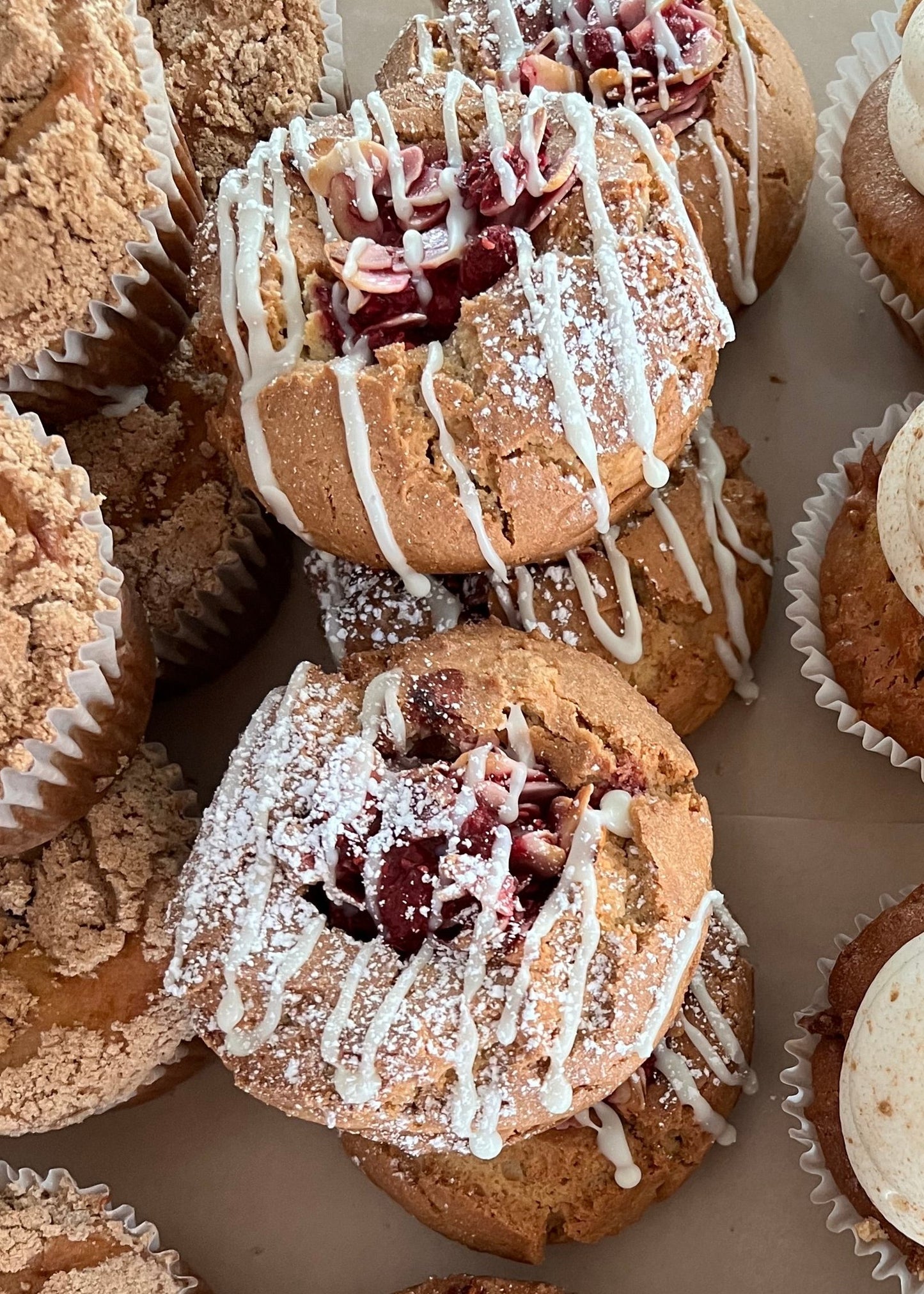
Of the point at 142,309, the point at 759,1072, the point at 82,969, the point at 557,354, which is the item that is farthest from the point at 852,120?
the point at 82,969

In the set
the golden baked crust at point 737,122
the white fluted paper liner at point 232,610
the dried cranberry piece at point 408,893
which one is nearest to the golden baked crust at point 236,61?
the golden baked crust at point 737,122

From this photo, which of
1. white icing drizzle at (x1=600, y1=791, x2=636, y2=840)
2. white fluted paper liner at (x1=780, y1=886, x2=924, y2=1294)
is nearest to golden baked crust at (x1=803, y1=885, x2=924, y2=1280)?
white fluted paper liner at (x1=780, y1=886, x2=924, y2=1294)

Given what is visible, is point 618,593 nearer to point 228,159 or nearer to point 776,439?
point 776,439

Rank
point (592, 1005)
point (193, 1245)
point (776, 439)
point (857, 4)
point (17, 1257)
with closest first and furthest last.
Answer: point (592, 1005) < point (17, 1257) < point (193, 1245) < point (776, 439) < point (857, 4)

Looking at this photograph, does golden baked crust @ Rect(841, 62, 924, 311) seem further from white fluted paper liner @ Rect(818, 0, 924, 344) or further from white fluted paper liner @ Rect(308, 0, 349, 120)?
white fluted paper liner @ Rect(308, 0, 349, 120)

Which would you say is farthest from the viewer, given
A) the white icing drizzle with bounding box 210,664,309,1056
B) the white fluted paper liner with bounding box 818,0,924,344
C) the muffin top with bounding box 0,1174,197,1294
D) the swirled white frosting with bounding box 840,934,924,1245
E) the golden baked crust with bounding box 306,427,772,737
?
the white fluted paper liner with bounding box 818,0,924,344

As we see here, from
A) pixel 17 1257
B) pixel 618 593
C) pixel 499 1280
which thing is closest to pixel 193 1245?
pixel 17 1257

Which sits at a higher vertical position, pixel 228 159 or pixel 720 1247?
pixel 228 159

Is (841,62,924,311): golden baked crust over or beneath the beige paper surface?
over
